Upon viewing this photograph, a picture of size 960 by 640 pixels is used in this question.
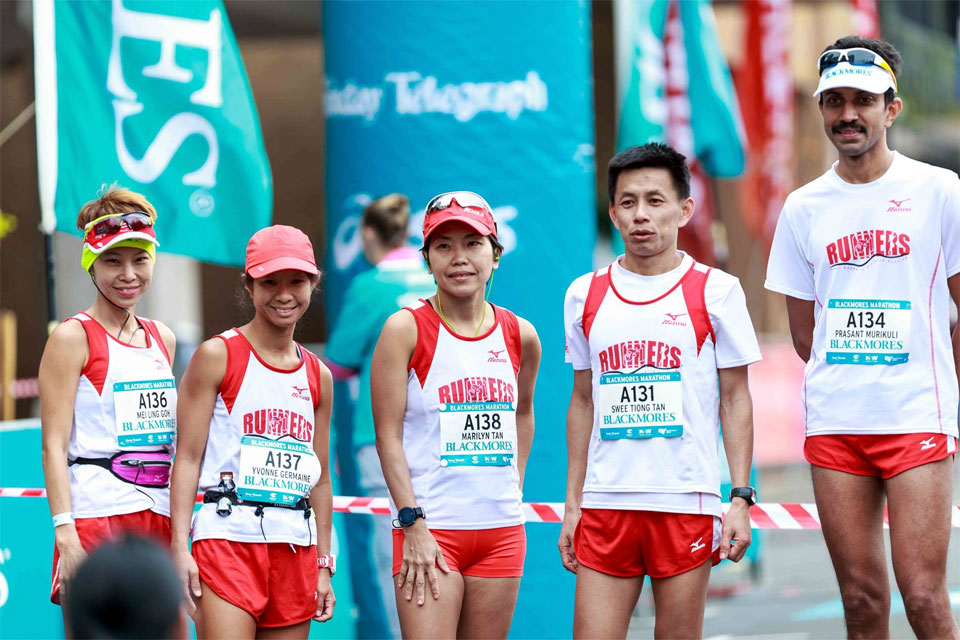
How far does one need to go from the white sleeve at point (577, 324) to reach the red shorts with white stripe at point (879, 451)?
0.85 metres

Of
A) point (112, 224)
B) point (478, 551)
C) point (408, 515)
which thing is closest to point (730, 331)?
point (478, 551)

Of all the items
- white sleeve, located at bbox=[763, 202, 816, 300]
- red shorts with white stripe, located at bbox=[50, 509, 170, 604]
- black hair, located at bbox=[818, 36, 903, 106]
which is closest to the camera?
red shorts with white stripe, located at bbox=[50, 509, 170, 604]

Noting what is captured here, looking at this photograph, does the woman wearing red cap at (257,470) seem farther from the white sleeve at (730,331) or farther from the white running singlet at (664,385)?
the white sleeve at (730,331)

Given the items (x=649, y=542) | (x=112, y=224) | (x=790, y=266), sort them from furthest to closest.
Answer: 1. (x=790, y=266)
2. (x=112, y=224)
3. (x=649, y=542)

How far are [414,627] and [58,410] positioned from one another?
1.36 m

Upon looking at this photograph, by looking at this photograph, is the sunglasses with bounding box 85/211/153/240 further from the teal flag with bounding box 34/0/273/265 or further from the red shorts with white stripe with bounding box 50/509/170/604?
the teal flag with bounding box 34/0/273/265

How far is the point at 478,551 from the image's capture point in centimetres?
464

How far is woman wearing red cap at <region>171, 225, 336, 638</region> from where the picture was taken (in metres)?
4.51

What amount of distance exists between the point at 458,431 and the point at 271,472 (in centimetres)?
62

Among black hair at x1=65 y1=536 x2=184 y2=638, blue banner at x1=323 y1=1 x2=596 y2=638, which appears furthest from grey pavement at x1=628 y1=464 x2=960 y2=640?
black hair at x1=65 y1=536 x2=184 y2=638

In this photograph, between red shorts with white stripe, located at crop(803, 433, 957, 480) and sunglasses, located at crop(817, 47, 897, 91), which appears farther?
sunglasses, located at crop(817, 47, 897, 91)

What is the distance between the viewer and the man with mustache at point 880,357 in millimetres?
4688

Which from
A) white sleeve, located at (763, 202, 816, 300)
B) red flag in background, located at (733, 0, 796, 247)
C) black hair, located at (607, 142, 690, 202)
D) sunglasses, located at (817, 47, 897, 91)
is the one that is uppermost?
red flag in background, located at (733, 0, 796, 247)

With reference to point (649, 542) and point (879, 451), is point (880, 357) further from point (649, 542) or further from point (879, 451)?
point (649, 542)
